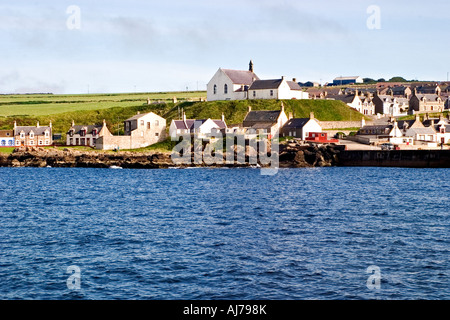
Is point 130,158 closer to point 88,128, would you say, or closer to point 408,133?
point 88,128

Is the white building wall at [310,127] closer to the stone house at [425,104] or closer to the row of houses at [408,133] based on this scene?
the row of houses at [408,133]

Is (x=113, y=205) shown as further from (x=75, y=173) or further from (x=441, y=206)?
(x=75, y=173)

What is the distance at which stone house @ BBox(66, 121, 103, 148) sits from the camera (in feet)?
423

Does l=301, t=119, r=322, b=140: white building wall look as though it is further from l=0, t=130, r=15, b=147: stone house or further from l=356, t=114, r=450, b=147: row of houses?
l=0, t=130, r=15, b=147: stone house

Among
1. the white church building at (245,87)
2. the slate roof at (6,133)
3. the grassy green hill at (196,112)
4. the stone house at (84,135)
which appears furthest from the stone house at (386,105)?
the slate roof at (6,133)

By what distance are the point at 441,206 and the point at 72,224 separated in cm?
3707

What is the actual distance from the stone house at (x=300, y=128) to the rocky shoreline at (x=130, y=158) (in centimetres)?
845

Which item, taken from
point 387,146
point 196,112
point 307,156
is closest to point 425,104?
point 387,146

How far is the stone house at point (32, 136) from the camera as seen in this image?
13488 centimetres

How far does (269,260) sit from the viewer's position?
3284 centimetres

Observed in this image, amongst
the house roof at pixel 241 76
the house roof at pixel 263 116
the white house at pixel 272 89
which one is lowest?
the house roof at pixel 263 116

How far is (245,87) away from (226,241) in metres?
121

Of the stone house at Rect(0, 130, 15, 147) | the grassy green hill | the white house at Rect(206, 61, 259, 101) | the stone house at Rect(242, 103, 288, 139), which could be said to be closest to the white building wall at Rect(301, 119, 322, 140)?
the stone house at Rect(242, 103, 288, 139)
